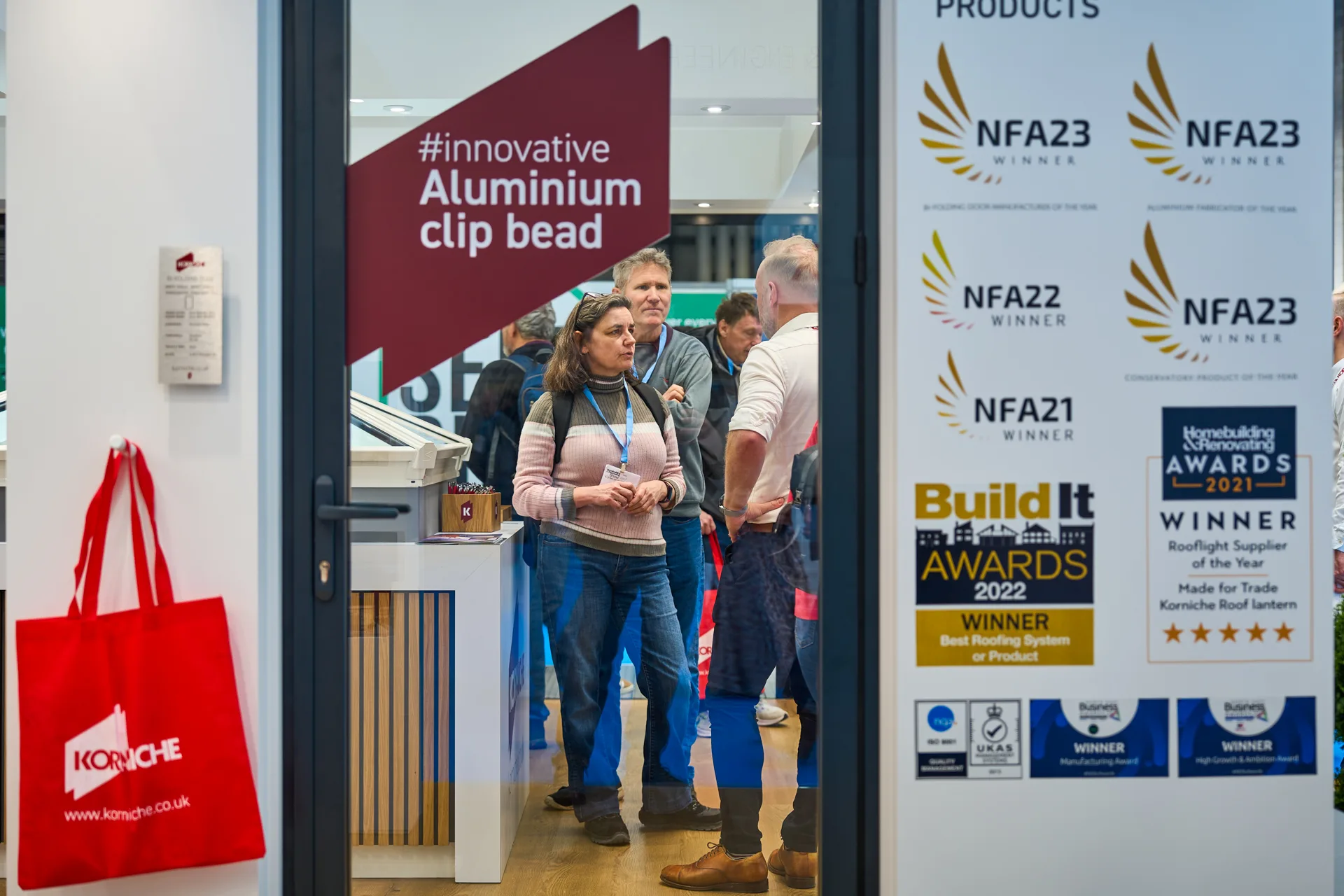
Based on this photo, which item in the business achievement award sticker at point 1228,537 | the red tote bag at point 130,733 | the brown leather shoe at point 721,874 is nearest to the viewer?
the red tote bag at point 130,733

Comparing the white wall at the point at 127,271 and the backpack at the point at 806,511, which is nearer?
the white wall at the point at 127,271

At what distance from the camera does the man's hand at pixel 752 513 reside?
190 cm

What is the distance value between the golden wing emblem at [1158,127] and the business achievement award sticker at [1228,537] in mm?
444

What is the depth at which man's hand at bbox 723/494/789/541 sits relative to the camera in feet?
6.23

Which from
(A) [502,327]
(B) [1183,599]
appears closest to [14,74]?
(A) [502,327]

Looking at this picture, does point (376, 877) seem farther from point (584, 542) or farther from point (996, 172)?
point (996, 172)

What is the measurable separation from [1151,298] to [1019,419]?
33 cm

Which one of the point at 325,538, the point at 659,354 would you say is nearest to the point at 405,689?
the point at 325,538

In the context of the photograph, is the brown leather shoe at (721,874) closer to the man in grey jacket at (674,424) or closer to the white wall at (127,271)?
the man in grey jacket at (674,424)

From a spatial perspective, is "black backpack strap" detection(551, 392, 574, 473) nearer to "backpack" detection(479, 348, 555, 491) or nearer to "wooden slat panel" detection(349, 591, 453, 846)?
"backpack" detection(479, 348, 555, 491)

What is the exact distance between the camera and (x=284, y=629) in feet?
6.15

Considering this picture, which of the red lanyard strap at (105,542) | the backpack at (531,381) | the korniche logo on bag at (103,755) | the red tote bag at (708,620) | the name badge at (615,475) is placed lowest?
the korniche logo on bag at (103,755)

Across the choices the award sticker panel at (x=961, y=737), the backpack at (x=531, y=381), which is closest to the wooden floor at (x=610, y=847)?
the award sticker panel at (x=961, y=737)

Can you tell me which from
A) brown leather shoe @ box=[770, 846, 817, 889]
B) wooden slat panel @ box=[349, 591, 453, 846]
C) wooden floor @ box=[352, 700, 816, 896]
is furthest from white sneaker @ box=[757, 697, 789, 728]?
wooden slat panel @ box=[349, 591, 453, 846]
